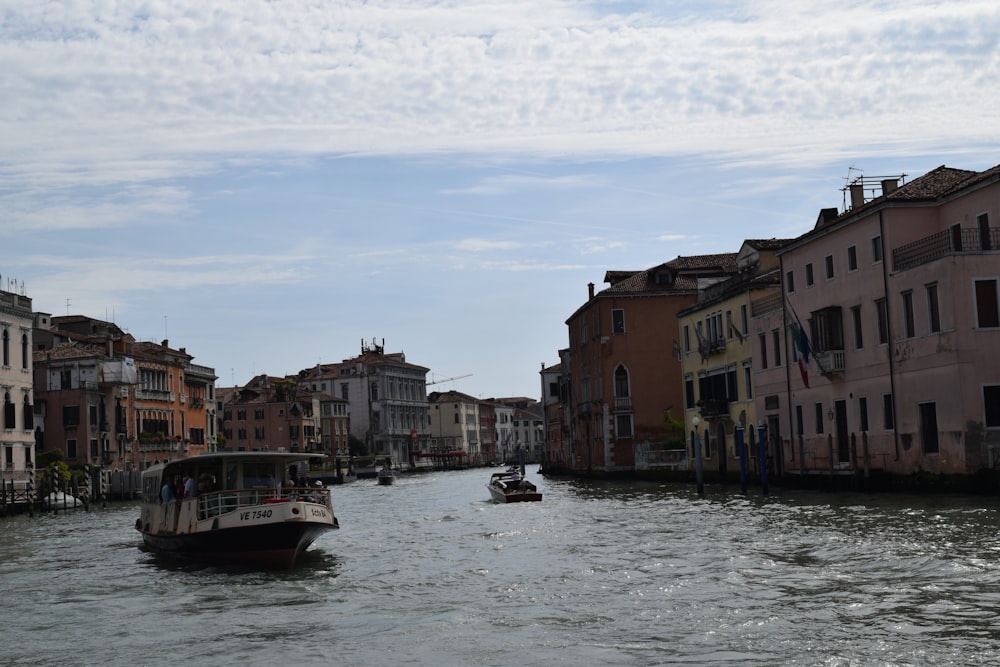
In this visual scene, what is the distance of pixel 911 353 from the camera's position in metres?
35.1

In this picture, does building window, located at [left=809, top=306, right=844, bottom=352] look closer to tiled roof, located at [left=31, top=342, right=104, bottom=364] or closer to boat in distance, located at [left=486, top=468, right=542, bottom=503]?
boat in distance, located at [left=486, top=468, right=542, bottom=503]

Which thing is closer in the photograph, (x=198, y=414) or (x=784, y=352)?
(x=784, y=352)

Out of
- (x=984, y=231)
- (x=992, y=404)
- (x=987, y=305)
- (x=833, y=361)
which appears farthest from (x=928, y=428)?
(x=833, y=361)

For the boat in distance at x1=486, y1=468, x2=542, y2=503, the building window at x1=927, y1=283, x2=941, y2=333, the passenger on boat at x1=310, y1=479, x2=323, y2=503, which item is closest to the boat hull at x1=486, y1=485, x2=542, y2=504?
the boat in distance at x1=486, y1=468, x2=542, y2=503

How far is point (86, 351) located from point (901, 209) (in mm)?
50667

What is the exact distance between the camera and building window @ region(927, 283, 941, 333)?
33.6 meters

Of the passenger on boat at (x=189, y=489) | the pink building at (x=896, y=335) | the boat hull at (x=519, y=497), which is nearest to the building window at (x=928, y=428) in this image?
the pink building at (x=896, y=335)

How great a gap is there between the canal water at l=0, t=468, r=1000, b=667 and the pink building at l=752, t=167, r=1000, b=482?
323 centimetres

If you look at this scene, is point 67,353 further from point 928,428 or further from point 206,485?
point 928,428

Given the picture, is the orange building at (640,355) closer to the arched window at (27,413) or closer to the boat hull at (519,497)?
the boat hull at (519,497)

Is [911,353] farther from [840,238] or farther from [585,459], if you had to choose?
[585,459]

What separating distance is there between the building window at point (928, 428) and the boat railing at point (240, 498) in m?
17.5

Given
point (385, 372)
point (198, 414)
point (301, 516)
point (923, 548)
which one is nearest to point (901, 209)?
point (923, 548)

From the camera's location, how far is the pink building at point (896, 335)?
3231 centimetres
